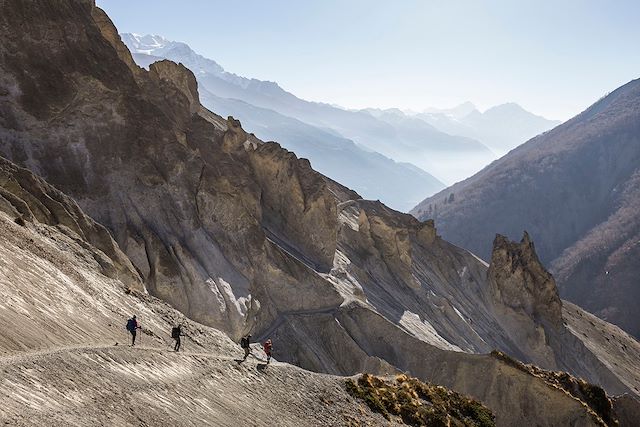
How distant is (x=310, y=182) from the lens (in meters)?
69.8

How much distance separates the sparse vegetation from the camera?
3400cm

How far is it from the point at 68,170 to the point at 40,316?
2520 cm

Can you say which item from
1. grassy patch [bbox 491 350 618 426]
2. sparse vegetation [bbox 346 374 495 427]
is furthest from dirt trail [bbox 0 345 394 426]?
grassy patch [bbox 491 350 618 426]

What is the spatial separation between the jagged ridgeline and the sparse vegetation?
7.28ft

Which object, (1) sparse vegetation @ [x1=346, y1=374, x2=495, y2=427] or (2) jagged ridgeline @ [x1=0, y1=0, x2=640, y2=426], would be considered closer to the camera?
(2) jagged ridgeline @ [x1=0, y1=0, x2=640, y2=426]

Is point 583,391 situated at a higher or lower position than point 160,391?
higher

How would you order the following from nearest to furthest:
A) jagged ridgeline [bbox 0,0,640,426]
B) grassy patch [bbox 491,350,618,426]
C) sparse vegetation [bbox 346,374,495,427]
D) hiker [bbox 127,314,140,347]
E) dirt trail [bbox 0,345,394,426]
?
dirt trail [bbox 0,345,394,426] → hiker [bbox 127,314,140,347] → jagged ridgeline [bbox 0,0,640,426] → sparse vegetation [bbox 346,374,495,427] → grassy patch [bbox 491,350,618,426]

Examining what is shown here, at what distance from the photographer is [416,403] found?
3612 centimetres

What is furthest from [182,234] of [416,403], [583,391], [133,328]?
[583,391]

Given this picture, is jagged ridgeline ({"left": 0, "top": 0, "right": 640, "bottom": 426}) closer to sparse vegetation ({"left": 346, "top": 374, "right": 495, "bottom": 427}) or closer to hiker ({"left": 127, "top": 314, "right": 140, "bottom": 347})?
hiker ({"left": 127, "top": 314, "right": 140, "bottom": 347})

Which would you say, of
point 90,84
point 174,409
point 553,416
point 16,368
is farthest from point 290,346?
point 16,368

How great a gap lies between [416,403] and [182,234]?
900 inches

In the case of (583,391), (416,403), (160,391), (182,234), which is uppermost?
(182,234)

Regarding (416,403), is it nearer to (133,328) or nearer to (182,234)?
(133,328)
